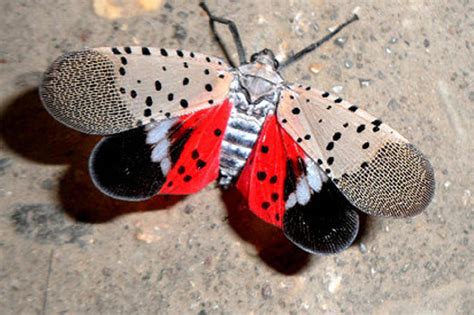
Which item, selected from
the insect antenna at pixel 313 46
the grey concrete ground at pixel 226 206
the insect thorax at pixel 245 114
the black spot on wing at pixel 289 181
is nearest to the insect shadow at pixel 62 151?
the grey concrete ground at pixel 226 206

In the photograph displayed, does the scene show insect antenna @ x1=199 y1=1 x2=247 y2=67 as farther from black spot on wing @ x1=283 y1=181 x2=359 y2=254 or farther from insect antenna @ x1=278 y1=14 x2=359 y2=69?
black spot on wing @ x1=283 y1=181 x2=359 y2=254

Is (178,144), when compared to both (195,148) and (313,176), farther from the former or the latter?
(313,176)

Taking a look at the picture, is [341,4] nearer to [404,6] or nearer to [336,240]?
[404,6]

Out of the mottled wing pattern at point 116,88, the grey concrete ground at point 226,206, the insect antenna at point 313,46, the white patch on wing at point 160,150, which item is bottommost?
the grey concrete ground at point 226,206

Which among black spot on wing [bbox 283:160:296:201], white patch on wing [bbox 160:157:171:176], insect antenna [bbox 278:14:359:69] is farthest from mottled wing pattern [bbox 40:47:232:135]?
insect antenna [bbox 278:14:359:69]

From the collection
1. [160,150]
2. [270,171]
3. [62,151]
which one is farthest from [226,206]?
[62,151]

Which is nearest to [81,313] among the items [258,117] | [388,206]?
[258,117]

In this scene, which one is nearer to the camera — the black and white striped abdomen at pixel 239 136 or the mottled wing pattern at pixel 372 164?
the mottled wing pattern at pixel 372 164

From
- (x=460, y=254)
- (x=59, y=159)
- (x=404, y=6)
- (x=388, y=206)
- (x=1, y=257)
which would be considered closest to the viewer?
(x=388, y=206)

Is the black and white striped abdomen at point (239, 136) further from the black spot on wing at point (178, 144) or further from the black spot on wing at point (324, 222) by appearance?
the black spot on wing at point (324, 222)

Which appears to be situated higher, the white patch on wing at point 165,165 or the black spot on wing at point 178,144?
the black spot on wing at point 178,144
